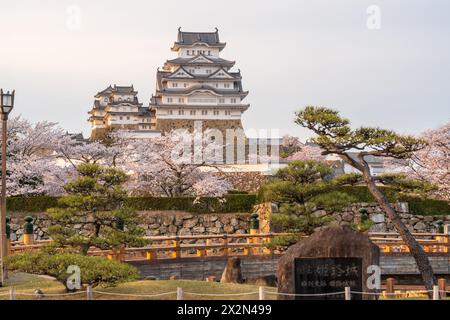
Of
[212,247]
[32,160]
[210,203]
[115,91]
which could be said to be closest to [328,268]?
[212,247]

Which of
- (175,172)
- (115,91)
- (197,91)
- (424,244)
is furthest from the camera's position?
(115,91)

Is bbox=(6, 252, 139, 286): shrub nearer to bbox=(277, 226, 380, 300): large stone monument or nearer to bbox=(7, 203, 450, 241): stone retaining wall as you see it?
bbox=(277, 226, 380, 300): large stone monument

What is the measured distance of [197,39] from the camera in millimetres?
72250

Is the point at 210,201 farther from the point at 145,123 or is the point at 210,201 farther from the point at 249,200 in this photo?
the point at 145,123

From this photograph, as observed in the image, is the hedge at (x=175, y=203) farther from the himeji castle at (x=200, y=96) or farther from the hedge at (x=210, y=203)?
the himeji castle at (x=200, y=96)

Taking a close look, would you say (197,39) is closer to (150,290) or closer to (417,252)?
(417,252)

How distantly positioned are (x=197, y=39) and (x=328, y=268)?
187 ft

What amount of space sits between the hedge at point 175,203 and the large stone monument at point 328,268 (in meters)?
24.4

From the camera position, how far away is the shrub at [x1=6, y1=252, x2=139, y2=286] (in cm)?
1834

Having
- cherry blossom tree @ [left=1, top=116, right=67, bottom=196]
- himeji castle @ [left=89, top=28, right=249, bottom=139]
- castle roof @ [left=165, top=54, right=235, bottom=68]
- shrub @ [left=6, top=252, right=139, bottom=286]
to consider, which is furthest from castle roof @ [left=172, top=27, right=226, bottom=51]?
shrub @ [left=6, top=252, right=139, bottom=286]

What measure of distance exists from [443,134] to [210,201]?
1327 cm

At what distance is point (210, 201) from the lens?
42750 mm

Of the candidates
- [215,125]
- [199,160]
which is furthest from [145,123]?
[199,160]

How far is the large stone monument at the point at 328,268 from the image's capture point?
16922 mm
